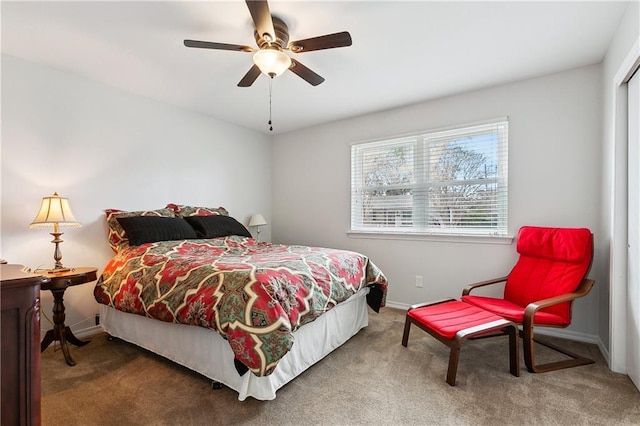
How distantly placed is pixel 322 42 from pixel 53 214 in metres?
2.37

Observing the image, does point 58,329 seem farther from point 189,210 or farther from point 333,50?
point 333,50

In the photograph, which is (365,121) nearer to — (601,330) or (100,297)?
(601,330)

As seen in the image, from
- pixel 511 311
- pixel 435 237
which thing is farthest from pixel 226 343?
pixel 435 237

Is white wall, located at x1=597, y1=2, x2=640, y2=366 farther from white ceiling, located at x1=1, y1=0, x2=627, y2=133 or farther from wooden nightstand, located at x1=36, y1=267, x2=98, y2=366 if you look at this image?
wooden nightstand, located at x1=36, y1=267, x2=98, y2=366

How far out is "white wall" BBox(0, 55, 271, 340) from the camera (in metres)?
2.49

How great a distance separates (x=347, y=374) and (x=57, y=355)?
2286mm

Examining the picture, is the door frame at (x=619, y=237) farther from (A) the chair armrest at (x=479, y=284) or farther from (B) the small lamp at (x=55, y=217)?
(B) the small lamp at (x=55, y=217)

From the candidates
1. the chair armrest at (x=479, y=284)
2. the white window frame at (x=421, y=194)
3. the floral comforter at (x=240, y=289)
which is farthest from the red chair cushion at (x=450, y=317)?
the white window frame at (x=421, y=194)

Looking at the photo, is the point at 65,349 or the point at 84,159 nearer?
the point at 65,349

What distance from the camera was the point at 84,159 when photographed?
9.36ft

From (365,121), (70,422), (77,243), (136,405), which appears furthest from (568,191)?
(77,243)

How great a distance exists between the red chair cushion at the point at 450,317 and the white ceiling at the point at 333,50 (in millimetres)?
2029

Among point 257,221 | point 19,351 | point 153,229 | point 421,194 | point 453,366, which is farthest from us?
point 257,221

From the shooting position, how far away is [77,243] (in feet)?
9.21
